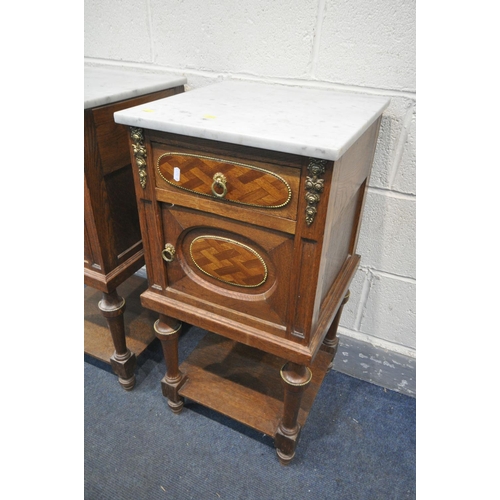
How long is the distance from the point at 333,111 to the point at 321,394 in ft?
3.08

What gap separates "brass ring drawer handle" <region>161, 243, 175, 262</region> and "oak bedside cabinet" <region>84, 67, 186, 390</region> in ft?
0.75

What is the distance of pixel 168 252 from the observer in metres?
0.87

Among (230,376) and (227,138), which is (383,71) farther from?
(230,376)

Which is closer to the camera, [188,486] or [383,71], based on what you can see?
[383,71]

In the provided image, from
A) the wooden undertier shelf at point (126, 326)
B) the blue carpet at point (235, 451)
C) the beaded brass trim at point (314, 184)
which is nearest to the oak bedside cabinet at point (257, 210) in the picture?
the beaded brass trim at point (314, 184)

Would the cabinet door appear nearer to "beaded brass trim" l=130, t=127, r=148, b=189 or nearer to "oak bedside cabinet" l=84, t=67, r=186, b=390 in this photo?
"beaded brass trim" l=130, t=127, r=148, b=189

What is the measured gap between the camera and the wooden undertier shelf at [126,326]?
4.25 feet

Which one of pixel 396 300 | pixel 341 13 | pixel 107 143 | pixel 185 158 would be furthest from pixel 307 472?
pixel 341 13

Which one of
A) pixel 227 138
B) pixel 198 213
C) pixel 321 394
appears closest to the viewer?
pixel 227 138

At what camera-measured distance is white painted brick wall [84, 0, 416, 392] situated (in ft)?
2.92

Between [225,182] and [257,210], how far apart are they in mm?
79

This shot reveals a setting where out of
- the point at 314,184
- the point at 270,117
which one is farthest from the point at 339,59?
the point at 314,184

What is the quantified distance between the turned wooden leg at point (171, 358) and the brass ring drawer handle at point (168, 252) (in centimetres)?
20

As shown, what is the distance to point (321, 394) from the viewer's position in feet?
4.25
